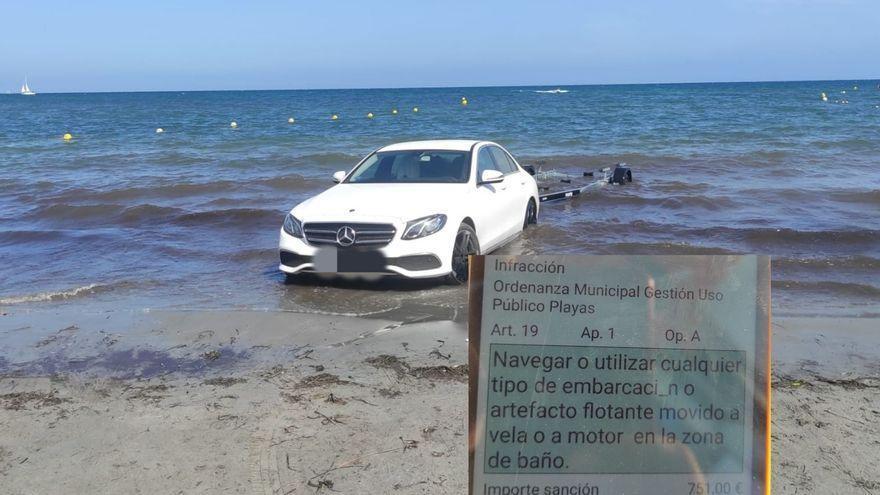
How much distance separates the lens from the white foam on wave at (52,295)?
25.8 feet

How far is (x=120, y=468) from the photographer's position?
395 centimetres

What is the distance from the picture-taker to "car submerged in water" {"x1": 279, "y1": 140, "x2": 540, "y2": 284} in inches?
300

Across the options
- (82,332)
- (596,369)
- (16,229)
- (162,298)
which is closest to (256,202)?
(16,229)

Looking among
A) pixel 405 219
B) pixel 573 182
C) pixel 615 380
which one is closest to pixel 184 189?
pixel 573 182

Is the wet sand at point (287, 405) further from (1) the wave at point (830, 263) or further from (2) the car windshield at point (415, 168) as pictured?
(2) the car windshield at point (415, 168)

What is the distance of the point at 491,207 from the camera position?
880 centimetres

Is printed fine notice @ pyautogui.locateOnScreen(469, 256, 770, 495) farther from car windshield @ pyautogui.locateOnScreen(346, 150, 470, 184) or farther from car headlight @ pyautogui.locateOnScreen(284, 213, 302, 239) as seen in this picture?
car windshield @ pyautogui.locateOnScreen(346, 150, 470, 184)

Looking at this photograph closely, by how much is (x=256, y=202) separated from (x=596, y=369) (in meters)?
13.2

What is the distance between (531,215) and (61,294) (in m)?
5.97

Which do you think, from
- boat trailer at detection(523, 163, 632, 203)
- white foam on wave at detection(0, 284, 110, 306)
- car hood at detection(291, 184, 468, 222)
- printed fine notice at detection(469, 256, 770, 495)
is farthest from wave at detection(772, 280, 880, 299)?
white foam on wave at detection(0, 284, 110, 306)

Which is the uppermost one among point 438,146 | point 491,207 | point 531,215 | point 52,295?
point 438,146

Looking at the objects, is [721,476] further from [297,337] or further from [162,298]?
[162,298]

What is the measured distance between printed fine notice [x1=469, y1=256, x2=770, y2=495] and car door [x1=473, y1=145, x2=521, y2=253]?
19.2ft

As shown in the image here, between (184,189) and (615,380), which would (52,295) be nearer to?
(615,380)
